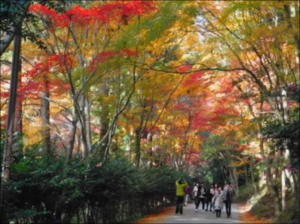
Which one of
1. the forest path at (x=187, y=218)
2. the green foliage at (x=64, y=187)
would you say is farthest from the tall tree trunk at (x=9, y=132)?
the forest path at (x=187, y=218)

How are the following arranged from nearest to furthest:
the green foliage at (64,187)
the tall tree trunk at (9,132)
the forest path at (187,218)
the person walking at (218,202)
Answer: the tall tree trunk at (9,132) → the green foliage at (64,187) → the forest path at (187,218) → the person walking at (218,202)

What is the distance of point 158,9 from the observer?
38.0 feet

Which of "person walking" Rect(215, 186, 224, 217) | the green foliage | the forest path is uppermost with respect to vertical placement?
the green foliage

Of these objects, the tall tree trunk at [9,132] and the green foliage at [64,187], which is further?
the green foliage at [64,187]

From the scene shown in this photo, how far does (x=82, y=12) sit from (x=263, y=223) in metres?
9.83

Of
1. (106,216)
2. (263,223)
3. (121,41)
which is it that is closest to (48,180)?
(106,216)

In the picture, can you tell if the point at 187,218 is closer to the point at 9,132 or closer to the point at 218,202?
the point at 218,202

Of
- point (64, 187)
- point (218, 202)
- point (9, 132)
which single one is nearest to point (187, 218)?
point (218, 202)

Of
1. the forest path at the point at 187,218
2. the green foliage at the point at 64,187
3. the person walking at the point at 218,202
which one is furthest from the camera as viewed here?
the person walking at the point at 218,202

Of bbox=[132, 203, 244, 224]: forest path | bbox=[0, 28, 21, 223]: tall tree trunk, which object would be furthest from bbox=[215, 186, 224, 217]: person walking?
bbox=[0, 28, 21, 223]: tall tree trunk

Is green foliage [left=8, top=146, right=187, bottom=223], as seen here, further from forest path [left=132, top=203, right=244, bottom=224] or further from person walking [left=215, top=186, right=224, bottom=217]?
person walking [left=215, top=186, right=224, bottom=217]

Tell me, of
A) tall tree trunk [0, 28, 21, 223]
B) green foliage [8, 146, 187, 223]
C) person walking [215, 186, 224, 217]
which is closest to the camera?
tall tree trunk [0, 28, 21, 223]

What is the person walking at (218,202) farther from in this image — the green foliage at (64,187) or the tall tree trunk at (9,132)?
the tall tree trunk at (9,132)

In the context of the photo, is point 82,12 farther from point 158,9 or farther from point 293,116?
point 293,116
